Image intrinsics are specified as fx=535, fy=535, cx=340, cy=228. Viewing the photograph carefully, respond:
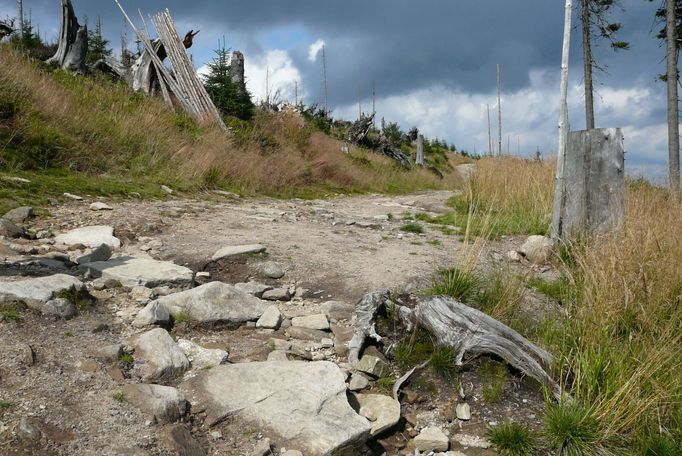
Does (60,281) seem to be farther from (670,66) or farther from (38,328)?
(670,66)

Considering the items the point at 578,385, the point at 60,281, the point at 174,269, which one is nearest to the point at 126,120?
the point at 174,269

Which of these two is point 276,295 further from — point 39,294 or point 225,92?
point 225,92

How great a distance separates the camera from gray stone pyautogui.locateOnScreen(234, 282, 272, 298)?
155 inches

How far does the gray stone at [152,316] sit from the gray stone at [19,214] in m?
2.61

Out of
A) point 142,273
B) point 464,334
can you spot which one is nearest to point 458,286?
point 464,334

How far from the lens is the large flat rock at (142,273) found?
3771 millimetres

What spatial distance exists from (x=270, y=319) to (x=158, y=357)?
2.78ft

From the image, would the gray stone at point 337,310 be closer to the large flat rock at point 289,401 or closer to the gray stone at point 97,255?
the large flat rock at point 289,401

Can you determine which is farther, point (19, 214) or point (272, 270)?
point (19, 214)

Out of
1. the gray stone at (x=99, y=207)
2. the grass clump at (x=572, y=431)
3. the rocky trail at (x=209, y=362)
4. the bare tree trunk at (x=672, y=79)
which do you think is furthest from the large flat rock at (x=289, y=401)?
the bare tree trunk at (x=672, y=79)

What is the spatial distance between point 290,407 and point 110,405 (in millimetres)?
780

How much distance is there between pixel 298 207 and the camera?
8578mm

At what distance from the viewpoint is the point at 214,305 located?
3.39 metres

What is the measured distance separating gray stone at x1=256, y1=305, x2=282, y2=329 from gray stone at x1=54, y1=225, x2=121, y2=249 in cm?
198
